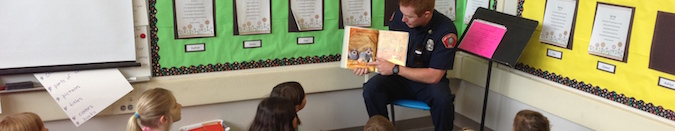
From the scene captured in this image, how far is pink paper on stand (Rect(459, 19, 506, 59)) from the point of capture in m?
3.34

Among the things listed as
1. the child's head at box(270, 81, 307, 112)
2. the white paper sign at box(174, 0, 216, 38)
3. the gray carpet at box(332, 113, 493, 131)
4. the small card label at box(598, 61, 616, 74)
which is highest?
the white paper sign at box(174, 0, 216, 38)

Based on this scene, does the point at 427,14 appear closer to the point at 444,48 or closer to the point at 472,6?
the point at 444,48

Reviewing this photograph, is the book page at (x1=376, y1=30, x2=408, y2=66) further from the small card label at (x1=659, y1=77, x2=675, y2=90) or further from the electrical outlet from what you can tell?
the electrical outlet

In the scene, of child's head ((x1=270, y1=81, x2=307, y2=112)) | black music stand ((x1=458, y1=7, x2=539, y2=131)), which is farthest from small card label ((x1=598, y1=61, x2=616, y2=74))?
child's head ((x1=270, y1=81, x2=307, y2=112))

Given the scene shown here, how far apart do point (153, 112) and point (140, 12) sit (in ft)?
2.76

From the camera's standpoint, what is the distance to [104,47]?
3232 mm

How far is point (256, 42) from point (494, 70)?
1.44 meters

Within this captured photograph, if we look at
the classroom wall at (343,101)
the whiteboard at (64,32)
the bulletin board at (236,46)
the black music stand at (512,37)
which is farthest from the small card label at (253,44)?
the black music stand at (512,37)

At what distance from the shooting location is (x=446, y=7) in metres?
3.99

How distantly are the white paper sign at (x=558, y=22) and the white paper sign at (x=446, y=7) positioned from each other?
2.40 ft

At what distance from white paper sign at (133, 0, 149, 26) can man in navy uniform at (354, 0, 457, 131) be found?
116cm

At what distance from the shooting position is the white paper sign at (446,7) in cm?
397

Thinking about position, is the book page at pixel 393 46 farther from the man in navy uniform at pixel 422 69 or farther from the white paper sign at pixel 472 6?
the white paper sign at pixel 472 6

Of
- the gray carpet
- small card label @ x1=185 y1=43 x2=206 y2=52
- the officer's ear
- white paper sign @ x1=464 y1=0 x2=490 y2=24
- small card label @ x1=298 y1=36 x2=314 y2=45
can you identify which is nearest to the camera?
the officer's ear
